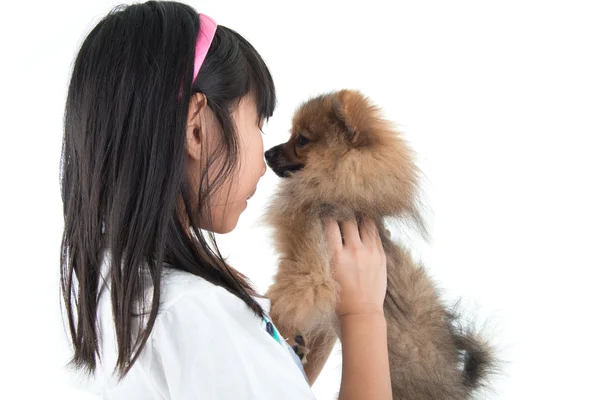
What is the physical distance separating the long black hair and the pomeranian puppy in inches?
14.1

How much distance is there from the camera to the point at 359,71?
8.86ft

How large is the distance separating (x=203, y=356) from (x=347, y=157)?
87 centimetres

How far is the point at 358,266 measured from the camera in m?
1.59

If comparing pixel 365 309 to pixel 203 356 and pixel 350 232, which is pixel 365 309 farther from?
pixel 203 356

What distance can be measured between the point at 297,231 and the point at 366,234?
196mm

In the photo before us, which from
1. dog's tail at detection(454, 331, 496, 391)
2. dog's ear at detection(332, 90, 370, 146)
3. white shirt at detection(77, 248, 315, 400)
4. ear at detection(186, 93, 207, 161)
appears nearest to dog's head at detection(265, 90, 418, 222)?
dog's ear at detection(332, 90, 370, 146)

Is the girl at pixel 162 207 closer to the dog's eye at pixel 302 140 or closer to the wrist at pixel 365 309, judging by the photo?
the wrist at pixel 365 309

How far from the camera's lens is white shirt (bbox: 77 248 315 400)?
104 centimetres

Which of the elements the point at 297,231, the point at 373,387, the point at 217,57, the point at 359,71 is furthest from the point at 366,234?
the point at 359,71

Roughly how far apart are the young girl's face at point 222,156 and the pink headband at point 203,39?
0.21 ft

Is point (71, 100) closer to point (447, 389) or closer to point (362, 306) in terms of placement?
point (362, 306)

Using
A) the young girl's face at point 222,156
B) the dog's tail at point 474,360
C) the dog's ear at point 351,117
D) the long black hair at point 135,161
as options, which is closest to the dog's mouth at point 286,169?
the dog's ear at point 351,117

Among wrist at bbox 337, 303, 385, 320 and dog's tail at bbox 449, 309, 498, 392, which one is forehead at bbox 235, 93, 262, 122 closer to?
wrist at bbox 337, 303, 385, 320

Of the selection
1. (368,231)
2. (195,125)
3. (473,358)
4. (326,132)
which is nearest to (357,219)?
(368,231)
